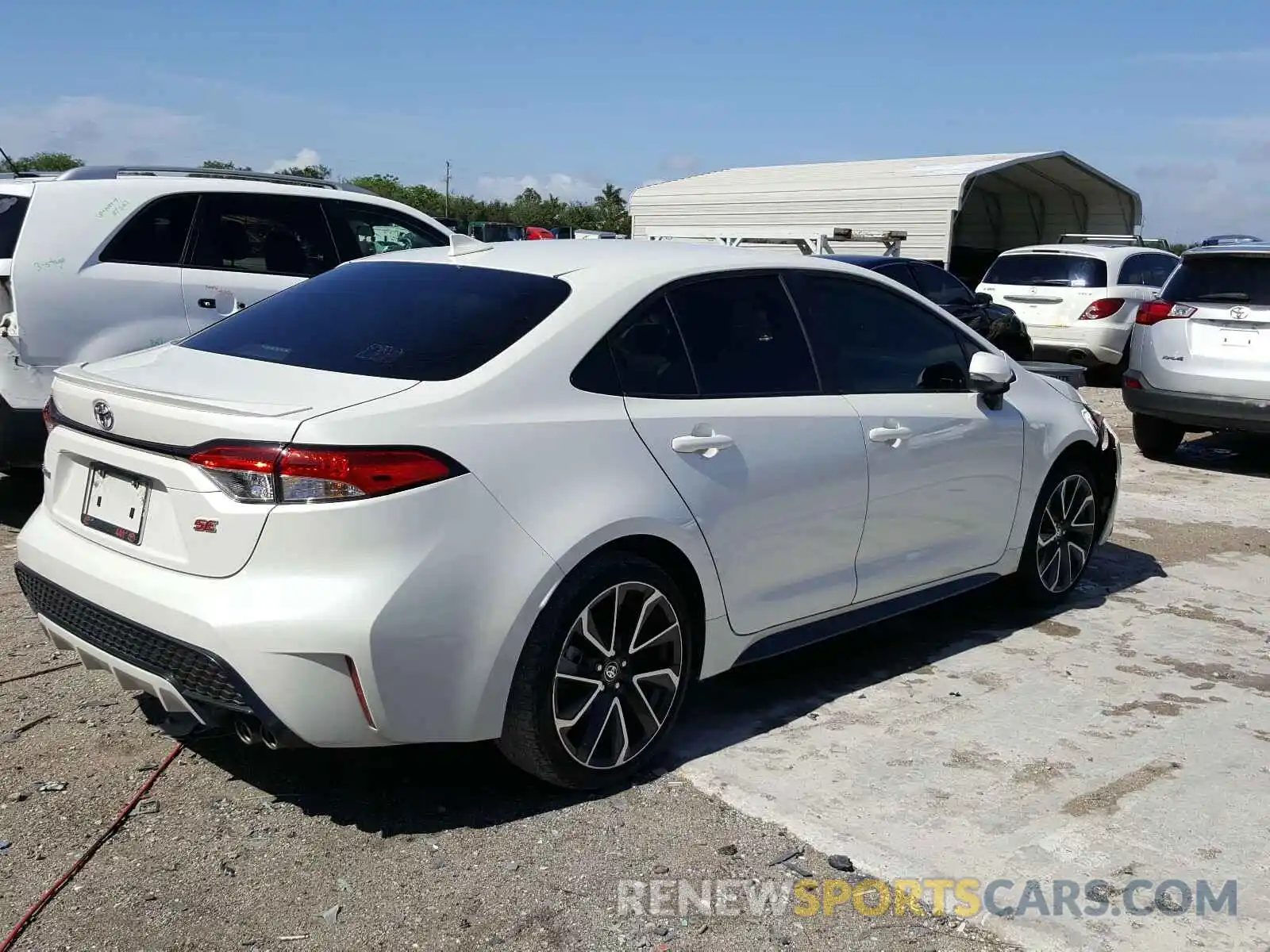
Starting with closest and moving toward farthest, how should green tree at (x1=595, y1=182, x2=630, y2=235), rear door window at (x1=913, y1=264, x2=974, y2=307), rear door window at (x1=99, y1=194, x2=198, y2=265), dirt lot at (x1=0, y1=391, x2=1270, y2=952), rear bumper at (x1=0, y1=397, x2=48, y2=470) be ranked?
1. dirt lot at (x1=0, y1=391, x2=1270, y2=952)
2. rear bumper at (x1=0, y1=397, x2=48, y2=470)
3. rear door window at (x1=99, y1=194, x2=198, y2=265)
4. rear door window at (x1=913, y1=264, x2=974, y2=307)
5. green tree at (x1=595, y1=182, x2=630, y2=235)

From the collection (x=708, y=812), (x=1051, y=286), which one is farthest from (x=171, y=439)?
(x=1051, y=286)

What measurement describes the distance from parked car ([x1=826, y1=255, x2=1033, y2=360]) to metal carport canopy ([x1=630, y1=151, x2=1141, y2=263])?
628 centimetres

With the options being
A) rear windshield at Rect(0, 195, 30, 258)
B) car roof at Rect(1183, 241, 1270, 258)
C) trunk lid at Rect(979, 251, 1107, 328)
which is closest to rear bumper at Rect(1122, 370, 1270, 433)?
car roof at Rect(1183, 241, 1270, 258)

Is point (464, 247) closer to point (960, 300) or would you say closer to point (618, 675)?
point (618, 675)

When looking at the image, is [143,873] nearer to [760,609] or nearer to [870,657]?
[760,609]

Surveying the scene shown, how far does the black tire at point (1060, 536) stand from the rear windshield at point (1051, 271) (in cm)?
971

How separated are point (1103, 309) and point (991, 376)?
409 inches

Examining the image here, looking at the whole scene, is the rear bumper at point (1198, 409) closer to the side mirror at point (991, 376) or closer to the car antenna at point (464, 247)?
the side mirror at point (991, 376)

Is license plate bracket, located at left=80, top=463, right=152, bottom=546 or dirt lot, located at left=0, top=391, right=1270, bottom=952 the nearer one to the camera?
dirt lot, located at left=0, top=391, right=1270, bottom=952

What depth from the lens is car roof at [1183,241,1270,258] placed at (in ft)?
29.1

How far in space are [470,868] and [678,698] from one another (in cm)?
90

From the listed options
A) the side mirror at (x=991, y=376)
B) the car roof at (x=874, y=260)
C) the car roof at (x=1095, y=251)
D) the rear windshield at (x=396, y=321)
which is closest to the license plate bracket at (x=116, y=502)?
the rear windshield at (x=396, y=321)

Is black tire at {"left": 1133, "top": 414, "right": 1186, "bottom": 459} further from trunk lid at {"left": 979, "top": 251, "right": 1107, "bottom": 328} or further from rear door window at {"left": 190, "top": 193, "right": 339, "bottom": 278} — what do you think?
rear door window at {"left": 190, "top": 193, "right": 339, "bottom": 278}

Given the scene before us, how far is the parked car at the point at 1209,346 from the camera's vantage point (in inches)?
346
